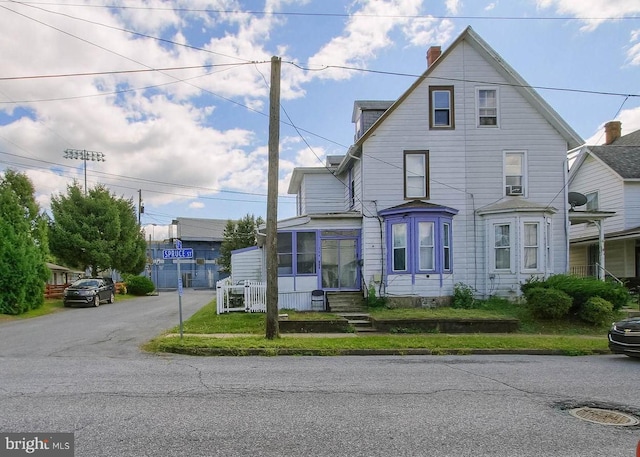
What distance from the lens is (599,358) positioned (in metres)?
10.7

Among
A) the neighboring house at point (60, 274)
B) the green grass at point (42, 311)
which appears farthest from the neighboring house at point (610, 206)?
the neighboring house at point (60, 274)

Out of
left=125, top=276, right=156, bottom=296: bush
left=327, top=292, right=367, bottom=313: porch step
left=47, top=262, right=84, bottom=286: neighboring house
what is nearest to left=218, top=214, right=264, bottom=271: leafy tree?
left=125, top=276, right=156, bottom=296: bush

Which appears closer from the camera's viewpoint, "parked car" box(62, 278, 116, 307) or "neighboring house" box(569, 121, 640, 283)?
"neighboring house" box(569, 121, 640, 283)

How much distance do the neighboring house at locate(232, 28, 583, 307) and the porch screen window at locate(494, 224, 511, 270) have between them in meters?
0.04

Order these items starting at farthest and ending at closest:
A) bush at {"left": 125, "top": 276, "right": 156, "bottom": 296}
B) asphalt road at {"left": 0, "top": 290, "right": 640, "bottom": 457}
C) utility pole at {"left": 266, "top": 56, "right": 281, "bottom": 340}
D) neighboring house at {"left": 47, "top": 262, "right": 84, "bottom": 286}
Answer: bush at {"left": 125, "top": 276, "right": 156, "bottom": 296} < neighboring house at {"left": 47, "top": 262, "right": 84, "bottom": 286} < utility pole at {"left": 266, "top": 56, "right": 281, "bottom": 340} < asphalt road at {"left": 0, "top": 290, "right": 640, "bottom": 457}

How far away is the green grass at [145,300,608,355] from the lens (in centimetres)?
1106

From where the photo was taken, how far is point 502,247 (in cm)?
1750

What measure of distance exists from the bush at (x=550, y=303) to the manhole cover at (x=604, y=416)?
8885 millimetres

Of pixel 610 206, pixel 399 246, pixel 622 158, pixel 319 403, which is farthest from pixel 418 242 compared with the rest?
pixel 622 158

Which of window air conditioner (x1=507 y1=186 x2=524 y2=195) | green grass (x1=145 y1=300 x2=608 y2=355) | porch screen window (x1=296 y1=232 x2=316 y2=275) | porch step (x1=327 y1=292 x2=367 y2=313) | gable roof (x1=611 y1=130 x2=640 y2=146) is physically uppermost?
gable roof (x1=611 y1=130 x2=640 y2=146)

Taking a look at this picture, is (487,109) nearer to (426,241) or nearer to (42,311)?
(426,241)

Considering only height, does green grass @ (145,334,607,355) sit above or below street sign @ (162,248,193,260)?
below

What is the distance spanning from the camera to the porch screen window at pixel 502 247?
17.4 m

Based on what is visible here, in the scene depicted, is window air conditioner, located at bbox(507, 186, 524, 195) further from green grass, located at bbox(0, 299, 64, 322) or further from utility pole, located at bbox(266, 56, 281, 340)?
green grass, located at bbox(0, 299, 64, 322)
